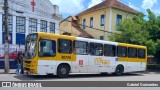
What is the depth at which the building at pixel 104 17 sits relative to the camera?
3831 cm

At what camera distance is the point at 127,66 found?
22.9 metres

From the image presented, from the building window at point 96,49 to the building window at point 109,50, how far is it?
516mm

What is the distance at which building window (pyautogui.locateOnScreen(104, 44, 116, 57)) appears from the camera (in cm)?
2059

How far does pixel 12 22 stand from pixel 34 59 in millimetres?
16201

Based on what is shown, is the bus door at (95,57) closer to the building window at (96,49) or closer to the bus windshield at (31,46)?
the building window at (96,49)

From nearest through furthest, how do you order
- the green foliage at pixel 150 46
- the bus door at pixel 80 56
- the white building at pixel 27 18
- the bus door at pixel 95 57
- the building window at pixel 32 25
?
the bus door at pixel 80 56 < the bus door at pixel 95 57 < the green foliage at pixel 150 46 < the white building at pixel 27 18 < the building window at pixel 32 25

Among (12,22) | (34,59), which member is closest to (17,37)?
(12,22)

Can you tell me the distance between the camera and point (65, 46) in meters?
17.7

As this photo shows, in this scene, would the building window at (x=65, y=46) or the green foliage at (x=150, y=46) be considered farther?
the green foliage at (x=150, y=46)

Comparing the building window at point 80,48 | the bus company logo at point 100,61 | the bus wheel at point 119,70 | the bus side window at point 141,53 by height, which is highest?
the building window at point 80,48

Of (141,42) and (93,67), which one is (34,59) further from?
(141,42)

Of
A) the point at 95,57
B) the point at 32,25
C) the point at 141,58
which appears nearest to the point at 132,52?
the point at 141,58

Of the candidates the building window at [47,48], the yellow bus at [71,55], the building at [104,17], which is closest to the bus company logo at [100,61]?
the yellow bus at [71,55]

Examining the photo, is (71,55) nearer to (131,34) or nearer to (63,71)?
(63,71)
